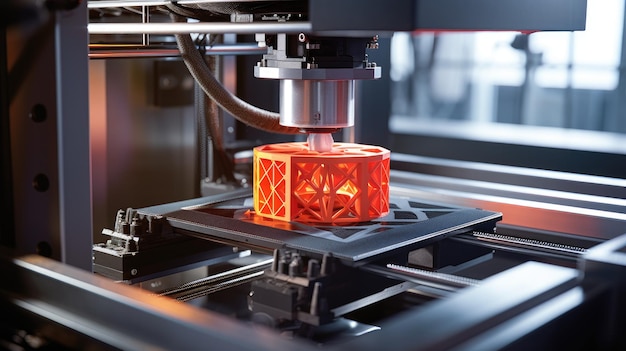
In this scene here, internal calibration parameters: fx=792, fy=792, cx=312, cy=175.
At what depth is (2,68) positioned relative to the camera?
3.26 ft

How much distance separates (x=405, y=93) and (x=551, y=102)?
1.42m

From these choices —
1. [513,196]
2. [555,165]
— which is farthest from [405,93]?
[513,196]

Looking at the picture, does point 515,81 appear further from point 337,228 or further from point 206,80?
point 337,228

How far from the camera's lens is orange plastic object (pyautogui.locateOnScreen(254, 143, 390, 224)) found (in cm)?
123

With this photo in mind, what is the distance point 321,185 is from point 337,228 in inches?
2.8

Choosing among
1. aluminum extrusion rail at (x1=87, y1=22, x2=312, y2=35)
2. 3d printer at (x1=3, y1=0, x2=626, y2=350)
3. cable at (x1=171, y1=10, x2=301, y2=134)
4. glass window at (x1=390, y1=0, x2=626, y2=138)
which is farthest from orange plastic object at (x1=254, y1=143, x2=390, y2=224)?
glass window at (x1=390, y1=0, x2=626, y2=138)

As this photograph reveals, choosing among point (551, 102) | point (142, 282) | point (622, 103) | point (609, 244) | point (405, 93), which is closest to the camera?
point (609, 244)

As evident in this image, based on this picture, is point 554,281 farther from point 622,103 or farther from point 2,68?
point 622,103

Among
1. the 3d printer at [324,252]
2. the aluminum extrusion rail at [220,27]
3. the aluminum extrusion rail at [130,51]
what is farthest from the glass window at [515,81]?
the aluminum extrusion rail at [220,27]

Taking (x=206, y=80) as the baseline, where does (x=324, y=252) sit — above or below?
below

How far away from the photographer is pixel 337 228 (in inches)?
48.6

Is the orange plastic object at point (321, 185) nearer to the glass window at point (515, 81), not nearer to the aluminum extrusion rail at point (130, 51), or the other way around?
the aluminum extrusion rail at point (130, 51)

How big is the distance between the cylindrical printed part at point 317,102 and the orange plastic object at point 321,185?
0.17ft

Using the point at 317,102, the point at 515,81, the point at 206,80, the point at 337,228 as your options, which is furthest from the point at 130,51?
the point at 515,81
